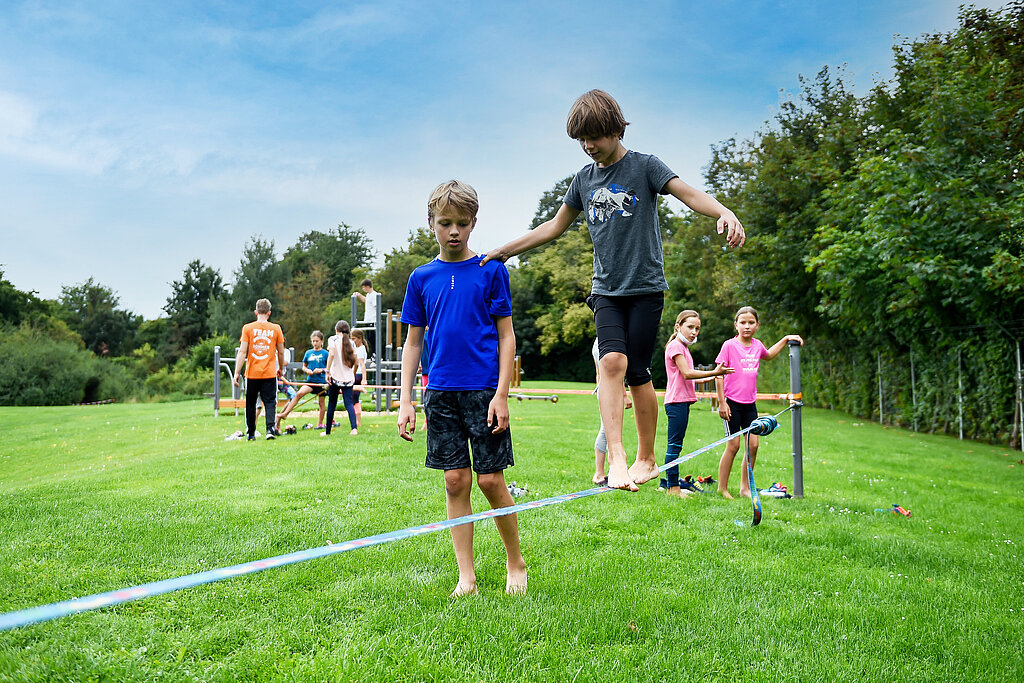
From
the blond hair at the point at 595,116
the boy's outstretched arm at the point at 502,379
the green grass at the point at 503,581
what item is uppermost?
the blond hair at the point at 595,116

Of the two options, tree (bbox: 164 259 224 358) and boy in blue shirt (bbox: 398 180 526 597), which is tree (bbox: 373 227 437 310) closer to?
tree (bbox: 164 259 224 358)

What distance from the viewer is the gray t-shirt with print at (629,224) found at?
3494mm

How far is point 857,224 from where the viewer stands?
16375 millimetres

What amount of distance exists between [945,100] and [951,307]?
14.0ft

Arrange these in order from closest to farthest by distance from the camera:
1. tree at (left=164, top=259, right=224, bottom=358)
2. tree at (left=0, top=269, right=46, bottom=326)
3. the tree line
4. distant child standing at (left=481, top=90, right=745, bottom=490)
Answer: distant child standing at (left=481, top=90, right=745, bottom=490)
the tree line
tree at (left=0, top=269, right=46, bottom=326)
tree at (left=164, top=259, right=224, bottom=358)

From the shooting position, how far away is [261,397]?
10086 millimetres

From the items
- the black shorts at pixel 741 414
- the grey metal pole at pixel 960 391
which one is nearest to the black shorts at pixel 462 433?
the black shorts at pixel 741 414

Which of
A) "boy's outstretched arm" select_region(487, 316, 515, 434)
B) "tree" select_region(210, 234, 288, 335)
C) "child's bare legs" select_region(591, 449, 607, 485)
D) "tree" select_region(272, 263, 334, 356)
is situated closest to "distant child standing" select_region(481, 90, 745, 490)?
"boy's outstretched arm" select_region(487, 316, 515, 434)

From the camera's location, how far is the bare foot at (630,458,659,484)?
11.5 ft

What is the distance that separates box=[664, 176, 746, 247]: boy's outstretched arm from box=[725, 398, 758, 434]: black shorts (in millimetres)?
3473

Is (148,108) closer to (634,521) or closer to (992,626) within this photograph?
(634,521)

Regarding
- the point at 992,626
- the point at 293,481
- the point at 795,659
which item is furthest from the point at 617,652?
the point at 293,481

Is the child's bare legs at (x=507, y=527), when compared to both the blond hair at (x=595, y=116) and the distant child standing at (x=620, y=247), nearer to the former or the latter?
the distant child standing at (x=620, y=247)

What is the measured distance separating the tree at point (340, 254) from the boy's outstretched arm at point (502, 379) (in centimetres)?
5184
